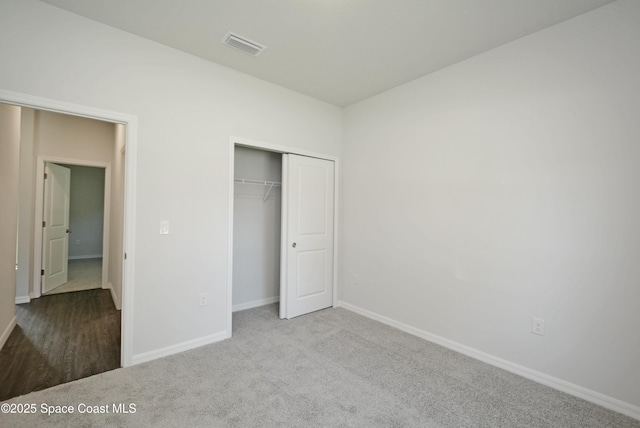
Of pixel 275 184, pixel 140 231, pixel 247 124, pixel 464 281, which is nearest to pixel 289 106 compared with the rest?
pixel 247 124

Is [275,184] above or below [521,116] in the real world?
below

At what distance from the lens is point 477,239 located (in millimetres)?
2717

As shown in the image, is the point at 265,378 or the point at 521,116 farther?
the point at 521,116

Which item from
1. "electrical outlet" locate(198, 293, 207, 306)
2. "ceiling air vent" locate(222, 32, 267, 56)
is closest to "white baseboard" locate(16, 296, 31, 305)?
"electrical outlet" locate(198, 293, 207, 306)

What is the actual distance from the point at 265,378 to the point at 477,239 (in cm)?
225

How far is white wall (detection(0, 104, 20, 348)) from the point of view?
2742 millimetres

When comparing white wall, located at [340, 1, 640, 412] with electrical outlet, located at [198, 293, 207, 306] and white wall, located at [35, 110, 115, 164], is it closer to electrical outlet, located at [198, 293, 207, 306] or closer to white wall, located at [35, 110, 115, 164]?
electrical outlet, located at [198, 293, 207, 306]

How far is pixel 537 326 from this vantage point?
233 cm

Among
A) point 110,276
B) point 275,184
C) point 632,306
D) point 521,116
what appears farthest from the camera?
point 110,276

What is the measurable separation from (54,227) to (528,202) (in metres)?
6.57

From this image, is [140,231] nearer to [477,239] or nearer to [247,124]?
[247,124]

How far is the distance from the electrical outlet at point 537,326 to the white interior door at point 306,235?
2.32 meters

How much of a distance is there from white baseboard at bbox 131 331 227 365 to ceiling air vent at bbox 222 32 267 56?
2792 mm

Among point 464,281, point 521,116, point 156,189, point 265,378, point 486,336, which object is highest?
point 521,116
